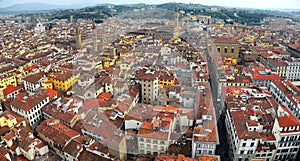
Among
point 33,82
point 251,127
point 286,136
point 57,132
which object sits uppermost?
point 33,82

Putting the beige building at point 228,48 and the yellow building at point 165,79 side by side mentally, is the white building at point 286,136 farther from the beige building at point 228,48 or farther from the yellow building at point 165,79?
the beige building at point 228,48

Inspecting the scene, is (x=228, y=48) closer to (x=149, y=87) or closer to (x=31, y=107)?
(x=149, y=87)

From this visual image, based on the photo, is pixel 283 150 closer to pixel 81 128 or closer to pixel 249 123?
pixel 249 123

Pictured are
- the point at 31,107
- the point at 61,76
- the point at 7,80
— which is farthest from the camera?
the point at 7,80

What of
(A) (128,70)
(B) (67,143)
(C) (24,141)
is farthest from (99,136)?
(A) (128,70)

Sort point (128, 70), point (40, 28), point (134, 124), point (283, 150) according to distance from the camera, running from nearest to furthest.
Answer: point (283, 150) → point (134, 124) → point (128, 70) → point (40, 28)

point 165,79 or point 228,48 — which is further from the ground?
point 228,48

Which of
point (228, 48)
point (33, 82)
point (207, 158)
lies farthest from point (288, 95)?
point (33, 82)

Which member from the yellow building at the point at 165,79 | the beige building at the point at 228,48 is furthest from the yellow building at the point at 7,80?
the beige building at the point at 228,48

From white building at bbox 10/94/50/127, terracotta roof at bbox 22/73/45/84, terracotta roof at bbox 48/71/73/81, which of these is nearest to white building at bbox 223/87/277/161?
white building at bbox 10/94/50/127
